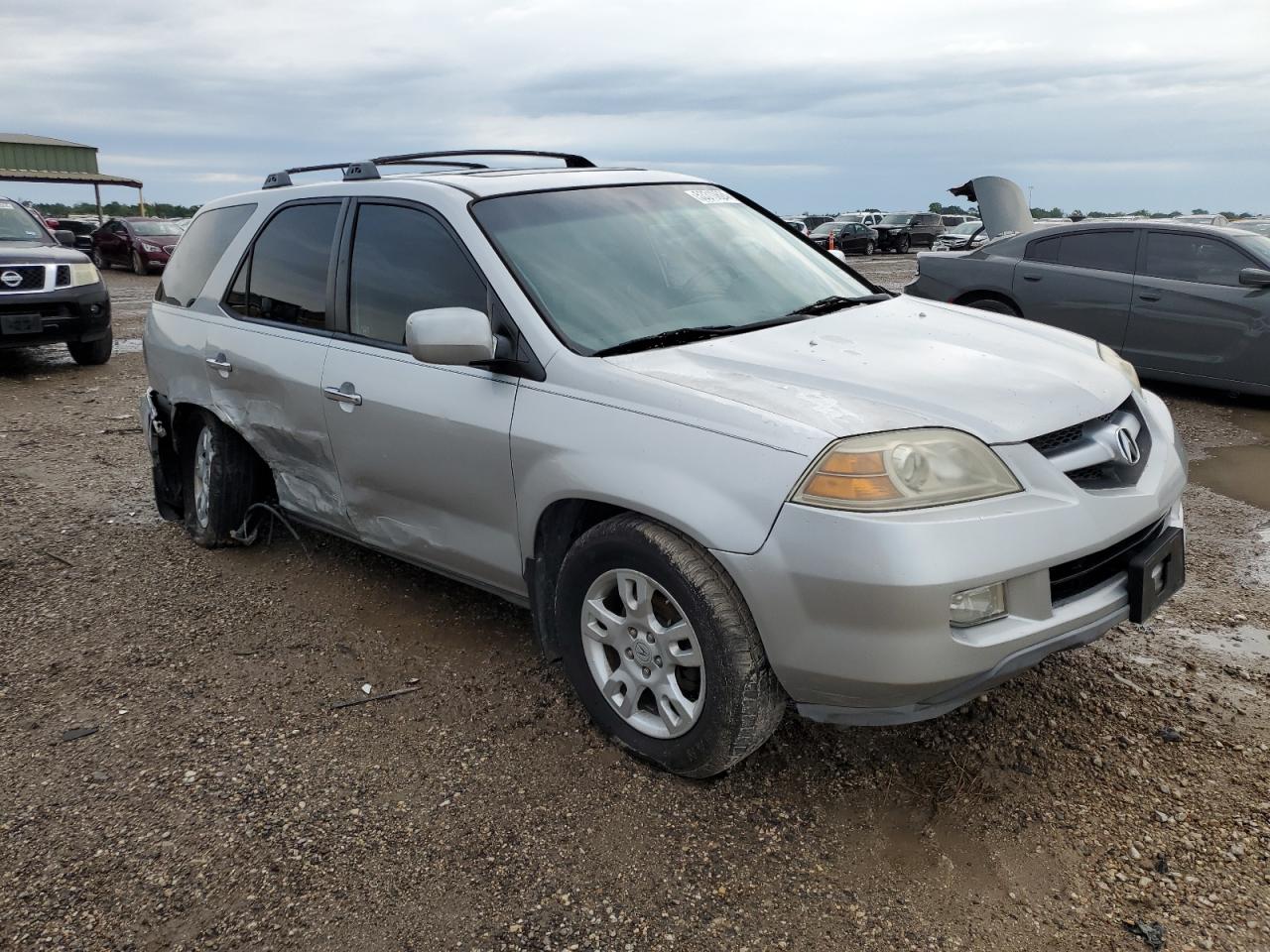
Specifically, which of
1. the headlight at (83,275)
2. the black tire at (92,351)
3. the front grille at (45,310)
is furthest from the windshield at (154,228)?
the front grille at (45,310)

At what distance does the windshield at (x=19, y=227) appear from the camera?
1081 cm

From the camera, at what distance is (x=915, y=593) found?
2371 millimetres

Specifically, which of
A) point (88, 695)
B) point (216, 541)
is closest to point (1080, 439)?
point (88, 695)

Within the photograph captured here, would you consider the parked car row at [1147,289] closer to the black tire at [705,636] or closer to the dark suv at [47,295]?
the black tire at [705,636]

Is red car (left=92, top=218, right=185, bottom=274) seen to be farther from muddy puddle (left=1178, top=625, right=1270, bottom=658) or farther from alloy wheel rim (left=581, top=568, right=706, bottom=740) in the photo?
muddy puddle (left=1178, top=625, right=1270, bottom=658)

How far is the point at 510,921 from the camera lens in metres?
2.43

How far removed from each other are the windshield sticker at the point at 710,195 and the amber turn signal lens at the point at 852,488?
6.38 ft

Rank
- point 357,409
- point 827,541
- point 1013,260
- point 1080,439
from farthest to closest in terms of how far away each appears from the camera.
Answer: point 1013,260
point 357,409
point 1080,439
point 827,541

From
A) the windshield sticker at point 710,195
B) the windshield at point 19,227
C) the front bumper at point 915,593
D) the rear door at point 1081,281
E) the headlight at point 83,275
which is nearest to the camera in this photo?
the front bumper at point 915,593

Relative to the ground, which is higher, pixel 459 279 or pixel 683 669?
pixel 459 279

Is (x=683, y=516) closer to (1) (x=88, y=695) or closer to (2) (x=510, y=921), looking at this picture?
(2) (x=510, y=921)

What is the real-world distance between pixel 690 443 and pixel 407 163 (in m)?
2.45

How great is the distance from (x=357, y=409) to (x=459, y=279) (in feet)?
2.06

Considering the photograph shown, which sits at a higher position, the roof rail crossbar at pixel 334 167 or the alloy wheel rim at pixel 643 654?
the roof rail crossbar at pixel 334 167
